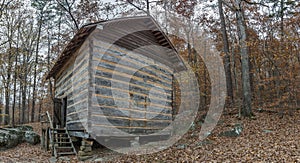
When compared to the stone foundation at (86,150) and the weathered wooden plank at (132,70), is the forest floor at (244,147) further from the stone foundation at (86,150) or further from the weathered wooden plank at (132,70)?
the weathered wooden plank at (132,70)

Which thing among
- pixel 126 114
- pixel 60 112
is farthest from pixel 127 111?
pixel 60 112

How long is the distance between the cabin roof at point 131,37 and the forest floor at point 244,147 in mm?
4625

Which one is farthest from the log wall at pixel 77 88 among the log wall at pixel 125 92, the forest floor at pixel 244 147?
the forest floor at pixel 244 147

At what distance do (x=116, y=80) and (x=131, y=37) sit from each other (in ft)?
7.61

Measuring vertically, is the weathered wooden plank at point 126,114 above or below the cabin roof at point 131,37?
below

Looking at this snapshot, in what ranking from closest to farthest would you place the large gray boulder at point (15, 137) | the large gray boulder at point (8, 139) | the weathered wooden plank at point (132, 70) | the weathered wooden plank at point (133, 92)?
the weathered wooden plank at point (133, 92), the weathered wooden plank at point (132, 70), the large gray boulder at point (8, 139), the large gray boulder at point (15, 137)

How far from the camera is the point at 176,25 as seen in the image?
22.9m

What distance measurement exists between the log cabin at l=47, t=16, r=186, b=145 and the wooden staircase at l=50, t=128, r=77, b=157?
1.20ft

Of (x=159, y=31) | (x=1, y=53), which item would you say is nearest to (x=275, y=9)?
(x=159, y=31)

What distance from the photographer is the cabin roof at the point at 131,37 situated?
9594 millimetres

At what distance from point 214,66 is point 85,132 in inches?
722

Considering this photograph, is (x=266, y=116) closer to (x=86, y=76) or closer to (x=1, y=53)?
(x=86, y=76)

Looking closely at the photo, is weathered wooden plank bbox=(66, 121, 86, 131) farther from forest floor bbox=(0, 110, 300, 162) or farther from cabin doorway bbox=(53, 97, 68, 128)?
cabin doorway bbox=(53, 97, 68, 128)

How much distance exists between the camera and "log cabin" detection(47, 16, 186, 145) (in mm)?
9383
